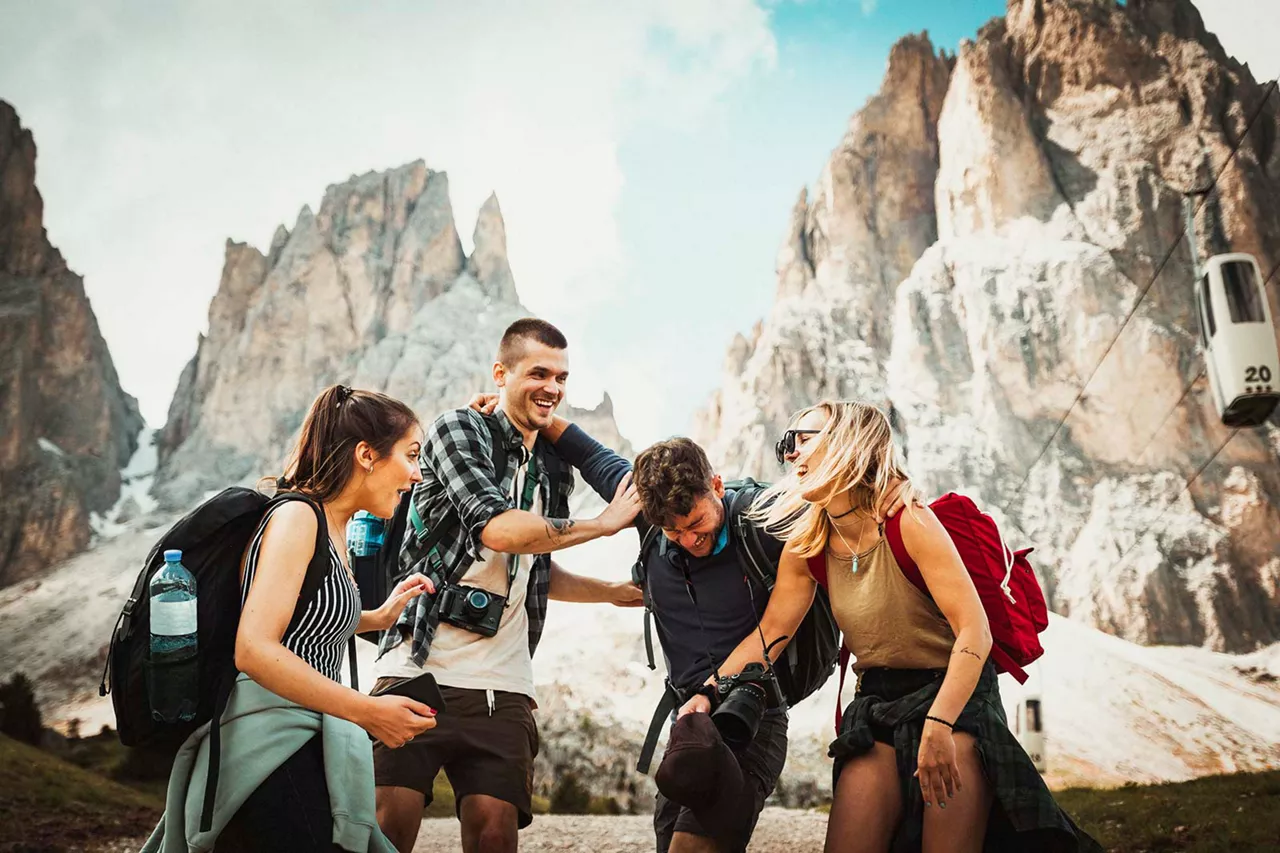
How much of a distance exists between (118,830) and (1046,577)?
30052 millimetres

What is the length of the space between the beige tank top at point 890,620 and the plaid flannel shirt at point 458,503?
125 centimetres

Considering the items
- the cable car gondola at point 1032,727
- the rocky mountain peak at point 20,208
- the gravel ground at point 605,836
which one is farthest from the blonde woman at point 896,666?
the rocky mountain peak at point 20,208

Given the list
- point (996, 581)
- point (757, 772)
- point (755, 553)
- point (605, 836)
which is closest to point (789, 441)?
point (755, 553)

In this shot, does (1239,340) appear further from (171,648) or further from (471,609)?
(171,648)

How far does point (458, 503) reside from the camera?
3.74 metres

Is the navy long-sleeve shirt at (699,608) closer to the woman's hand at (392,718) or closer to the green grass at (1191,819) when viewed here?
the woman's hand at (392,718)

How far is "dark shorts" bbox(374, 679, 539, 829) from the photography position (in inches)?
138

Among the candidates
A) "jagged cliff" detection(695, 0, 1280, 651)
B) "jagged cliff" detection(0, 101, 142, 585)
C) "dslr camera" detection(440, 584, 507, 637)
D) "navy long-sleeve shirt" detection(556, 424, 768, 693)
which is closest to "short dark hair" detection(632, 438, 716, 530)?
"navy long-sleeve shirt" detection(556, 424, 768, 693)

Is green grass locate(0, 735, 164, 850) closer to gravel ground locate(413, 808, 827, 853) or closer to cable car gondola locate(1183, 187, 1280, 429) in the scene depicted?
gravel ground locate(413, 808, 827, 853)

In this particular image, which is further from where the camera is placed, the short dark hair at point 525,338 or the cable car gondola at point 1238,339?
the cable car gondola at point 1238,339

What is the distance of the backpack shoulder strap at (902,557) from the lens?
3.14m

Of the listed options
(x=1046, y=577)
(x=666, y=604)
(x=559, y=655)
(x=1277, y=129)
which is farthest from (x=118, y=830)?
(x=1277, y=129)

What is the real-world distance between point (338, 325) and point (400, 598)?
230ft

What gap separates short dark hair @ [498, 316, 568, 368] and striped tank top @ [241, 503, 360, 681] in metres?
1.65
